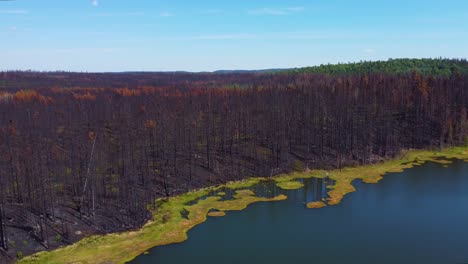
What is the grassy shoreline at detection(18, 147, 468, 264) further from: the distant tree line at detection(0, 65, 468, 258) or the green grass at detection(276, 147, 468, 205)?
the distant tree line at detection(0, 65, 468, 258)

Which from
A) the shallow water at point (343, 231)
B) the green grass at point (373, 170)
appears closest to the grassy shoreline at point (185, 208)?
the green grass at point (373, 170)

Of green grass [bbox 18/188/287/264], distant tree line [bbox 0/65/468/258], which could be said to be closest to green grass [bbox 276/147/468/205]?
distant tree line [bbox 0/65/468/258]

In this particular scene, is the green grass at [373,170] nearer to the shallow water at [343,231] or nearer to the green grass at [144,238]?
the shallow water at [343,231]

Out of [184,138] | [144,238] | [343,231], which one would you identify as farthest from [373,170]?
[144,238]

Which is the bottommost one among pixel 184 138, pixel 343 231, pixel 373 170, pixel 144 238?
pixel 144 238

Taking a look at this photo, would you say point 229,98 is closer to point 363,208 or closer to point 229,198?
point 229,198

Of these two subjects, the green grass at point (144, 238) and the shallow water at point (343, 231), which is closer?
the green grass at point (144, 238)

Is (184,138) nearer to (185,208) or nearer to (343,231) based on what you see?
(185,208)
